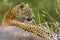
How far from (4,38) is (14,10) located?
0.82 m

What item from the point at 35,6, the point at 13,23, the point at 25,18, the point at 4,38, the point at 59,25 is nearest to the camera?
the point at 4,38

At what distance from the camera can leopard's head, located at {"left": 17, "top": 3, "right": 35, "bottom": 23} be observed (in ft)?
21.1

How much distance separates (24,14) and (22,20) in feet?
0.29

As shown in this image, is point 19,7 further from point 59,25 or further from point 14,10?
point 59,25

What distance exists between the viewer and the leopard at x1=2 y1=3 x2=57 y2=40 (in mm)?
6047

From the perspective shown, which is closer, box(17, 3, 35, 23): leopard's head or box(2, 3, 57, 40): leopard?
box(2, 3, 57, 40): leopard

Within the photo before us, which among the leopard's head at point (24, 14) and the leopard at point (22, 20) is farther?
the leopard's head at point (24, 14)

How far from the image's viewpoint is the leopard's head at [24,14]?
21.1ft

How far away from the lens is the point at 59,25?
7.51 meters

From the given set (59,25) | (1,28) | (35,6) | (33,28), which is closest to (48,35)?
(33,28)

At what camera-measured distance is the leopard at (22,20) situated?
6047 mm

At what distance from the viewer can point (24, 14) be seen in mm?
6512

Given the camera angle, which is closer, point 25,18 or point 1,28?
point 1,28

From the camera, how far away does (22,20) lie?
6.48 metres
